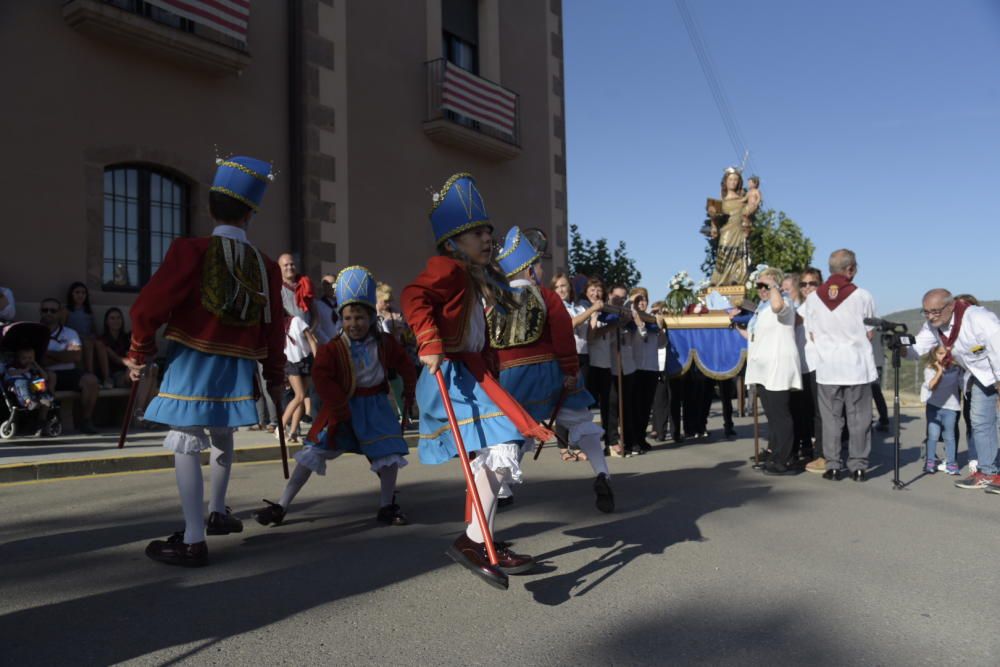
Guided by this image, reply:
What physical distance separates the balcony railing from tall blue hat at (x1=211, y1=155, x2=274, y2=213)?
11.3 meters

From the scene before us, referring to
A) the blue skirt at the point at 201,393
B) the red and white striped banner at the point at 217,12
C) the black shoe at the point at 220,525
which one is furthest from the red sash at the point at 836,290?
the red and white striped banner at the point at 217,12

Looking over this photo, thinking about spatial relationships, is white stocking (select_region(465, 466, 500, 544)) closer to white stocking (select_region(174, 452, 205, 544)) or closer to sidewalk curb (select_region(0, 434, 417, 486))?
white stocking (select_region(174, 452, 205, 544))

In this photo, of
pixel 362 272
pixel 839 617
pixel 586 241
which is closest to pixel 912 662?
pixel 839 617

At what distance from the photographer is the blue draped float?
1036cm

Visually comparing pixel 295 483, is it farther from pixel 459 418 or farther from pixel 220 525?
pixel 459 418

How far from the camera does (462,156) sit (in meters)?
16.8

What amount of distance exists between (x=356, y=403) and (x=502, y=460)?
1738mm

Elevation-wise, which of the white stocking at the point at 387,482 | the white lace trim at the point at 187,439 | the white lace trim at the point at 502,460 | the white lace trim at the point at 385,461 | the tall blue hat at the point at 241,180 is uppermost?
the tall blue hat at the point at 241,180

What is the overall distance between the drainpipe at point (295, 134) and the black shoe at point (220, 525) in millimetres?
8844

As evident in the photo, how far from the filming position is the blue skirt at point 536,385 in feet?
18.2

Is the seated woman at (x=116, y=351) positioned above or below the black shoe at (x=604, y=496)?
above

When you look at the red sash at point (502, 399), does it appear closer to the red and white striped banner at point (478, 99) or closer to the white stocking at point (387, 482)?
the white stocking at point (387, 482)

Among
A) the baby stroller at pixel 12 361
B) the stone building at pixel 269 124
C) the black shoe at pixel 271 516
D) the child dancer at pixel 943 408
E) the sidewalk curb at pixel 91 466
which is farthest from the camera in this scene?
the stone building at pixel 269 124

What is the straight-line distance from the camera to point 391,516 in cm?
522
